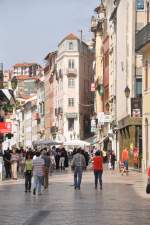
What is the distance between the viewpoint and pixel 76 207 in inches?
932

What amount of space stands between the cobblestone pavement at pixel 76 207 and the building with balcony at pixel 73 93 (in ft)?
359

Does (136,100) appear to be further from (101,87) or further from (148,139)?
(101,87)

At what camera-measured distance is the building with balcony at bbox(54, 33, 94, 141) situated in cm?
14425

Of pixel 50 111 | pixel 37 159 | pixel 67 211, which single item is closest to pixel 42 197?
pixel 37 159

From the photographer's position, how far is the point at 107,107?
9688 cm

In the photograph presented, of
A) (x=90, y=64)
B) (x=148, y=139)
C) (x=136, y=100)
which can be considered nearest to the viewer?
(x=148, y=139)

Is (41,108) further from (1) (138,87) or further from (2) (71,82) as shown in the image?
(1) (138,87)

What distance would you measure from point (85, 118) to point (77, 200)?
11795cm

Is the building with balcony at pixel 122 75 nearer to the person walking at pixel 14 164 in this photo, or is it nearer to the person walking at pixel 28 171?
the person walking at pixel 14 164

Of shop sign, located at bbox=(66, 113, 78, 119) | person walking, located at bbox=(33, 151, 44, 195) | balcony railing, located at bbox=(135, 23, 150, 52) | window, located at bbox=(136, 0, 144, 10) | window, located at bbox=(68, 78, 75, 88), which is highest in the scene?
window, located at bbox=(68, 78, 75, 88)

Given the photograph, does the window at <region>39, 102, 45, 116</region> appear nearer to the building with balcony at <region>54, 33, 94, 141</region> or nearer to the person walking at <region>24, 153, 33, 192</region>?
the building with balcony at <region>54, 33, 94, 141</region>

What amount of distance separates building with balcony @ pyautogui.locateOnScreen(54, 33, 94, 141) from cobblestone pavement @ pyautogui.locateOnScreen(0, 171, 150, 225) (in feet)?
359

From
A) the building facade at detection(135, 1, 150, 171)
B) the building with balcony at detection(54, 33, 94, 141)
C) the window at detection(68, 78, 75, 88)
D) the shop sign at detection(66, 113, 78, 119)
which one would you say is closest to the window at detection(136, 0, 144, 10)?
the building facade at detection(135, 1, 150, 171)

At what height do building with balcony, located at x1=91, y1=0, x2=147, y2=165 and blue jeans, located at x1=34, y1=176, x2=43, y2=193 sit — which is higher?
building with balcony, located at x1=91, y1=0, x2=147, y2=165
